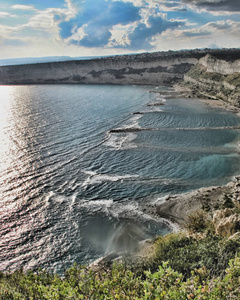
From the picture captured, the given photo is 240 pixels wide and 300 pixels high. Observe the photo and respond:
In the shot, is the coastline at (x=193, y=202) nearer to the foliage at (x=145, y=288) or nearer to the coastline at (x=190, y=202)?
the coastline at (x=190, y=202)

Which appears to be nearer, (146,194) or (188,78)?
(146,194)

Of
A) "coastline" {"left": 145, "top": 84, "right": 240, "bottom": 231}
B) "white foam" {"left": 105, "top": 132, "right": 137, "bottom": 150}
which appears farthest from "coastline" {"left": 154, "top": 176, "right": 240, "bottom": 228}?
"white foam" {"left": 105, "top": 132, "right": 137, "bottom": 150}

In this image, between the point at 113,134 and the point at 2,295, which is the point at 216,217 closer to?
the point at 2,295

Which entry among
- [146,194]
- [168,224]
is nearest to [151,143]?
[146,194]

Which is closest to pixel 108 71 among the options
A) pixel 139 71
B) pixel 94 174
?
pixel 139 71

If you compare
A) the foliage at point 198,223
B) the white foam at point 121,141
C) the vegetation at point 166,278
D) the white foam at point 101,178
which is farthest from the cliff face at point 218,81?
the vegetation at point 166,278

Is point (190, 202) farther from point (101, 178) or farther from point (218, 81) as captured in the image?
point (218, 81)
